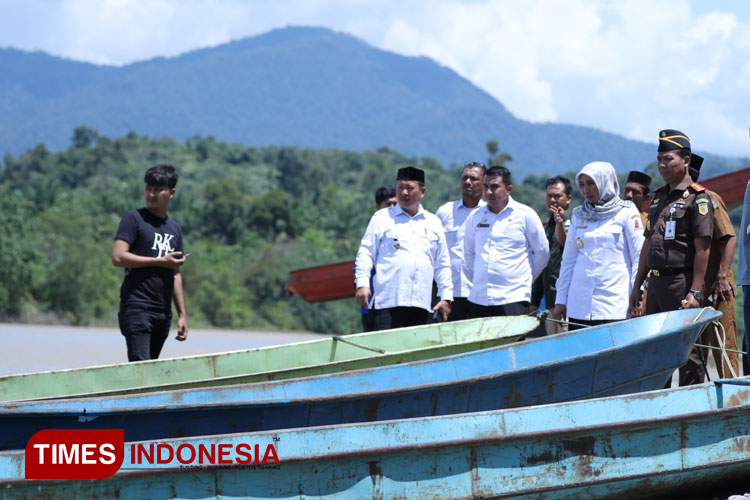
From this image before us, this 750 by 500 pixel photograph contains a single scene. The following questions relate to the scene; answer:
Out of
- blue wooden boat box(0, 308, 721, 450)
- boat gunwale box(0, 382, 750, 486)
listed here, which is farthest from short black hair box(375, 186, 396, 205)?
boat gunwale box(0, 382, 750, 486)

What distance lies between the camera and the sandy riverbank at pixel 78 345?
14758 millimetres

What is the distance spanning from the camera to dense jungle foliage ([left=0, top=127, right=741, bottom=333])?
27.1m

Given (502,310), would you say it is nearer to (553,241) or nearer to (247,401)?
(553,241)

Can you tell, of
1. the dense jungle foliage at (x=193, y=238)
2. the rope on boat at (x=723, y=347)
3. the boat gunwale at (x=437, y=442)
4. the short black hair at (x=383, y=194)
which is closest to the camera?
the boat gunwale at (x=437, y=442)

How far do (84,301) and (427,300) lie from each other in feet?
70.1

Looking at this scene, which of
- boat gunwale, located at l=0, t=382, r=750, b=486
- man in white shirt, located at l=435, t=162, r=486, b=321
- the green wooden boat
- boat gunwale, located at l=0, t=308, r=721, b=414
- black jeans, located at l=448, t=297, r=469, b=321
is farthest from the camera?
black jeans, located at l=448, t=297, r=469, b=321

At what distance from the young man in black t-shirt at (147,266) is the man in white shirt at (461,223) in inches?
94.7

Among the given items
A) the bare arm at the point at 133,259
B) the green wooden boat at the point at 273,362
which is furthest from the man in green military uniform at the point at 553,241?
the bare arm at the point at 133,259

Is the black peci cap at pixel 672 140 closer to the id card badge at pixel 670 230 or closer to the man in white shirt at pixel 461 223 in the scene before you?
the id card badge at pixel 670 230

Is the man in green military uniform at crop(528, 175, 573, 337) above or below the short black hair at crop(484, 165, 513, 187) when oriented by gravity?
below

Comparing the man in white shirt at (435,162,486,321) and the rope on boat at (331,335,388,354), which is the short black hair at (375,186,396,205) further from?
the rope on boat at (331,335,388,354)

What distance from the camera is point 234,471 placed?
4684 millimetres

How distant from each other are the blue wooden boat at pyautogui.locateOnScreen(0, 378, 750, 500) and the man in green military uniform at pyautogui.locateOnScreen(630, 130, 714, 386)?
95cm

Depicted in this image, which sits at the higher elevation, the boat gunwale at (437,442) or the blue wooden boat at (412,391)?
the blue wooden boat at (412,391)
